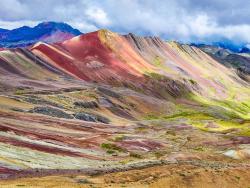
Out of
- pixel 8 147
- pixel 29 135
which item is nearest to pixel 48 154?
pixel 8 147

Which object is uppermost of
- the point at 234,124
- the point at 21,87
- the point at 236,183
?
the point at 21,87

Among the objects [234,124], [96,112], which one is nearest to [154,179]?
[96,112]

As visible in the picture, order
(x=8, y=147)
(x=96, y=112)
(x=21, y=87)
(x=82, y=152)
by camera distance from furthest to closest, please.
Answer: (x=21, y=87) < (x=96, y=112) < (x=82, y=152) < (x=8, y=147)

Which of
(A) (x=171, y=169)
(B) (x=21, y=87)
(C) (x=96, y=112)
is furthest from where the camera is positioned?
(B) (x=21, y=87)

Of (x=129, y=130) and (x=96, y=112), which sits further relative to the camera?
(x=96, y=112)

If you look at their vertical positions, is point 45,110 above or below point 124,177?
above

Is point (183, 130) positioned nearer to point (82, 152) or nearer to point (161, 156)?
point (161, 156)

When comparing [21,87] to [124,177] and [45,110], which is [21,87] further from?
[124,177]

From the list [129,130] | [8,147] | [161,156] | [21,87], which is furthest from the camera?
[21,87]

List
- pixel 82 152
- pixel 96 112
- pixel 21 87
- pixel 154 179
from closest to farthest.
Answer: pixel 154 179 → pixel 82 152 → pixel 96 112 → pixel 21 87
